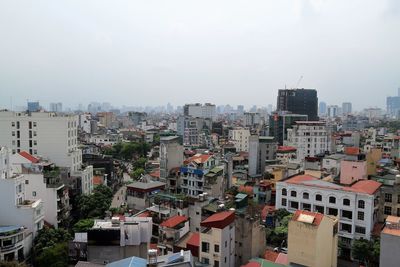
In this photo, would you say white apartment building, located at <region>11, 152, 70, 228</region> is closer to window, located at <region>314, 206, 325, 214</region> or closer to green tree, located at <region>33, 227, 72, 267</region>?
green tree, located at <region>33, 227, 72, 267</region>

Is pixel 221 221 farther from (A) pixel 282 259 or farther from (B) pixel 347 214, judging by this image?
(B) pixel 347 214

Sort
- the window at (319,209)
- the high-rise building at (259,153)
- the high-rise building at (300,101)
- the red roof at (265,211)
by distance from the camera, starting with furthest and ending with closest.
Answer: the high-rise building at (300,101) < the high-rise building at (259,153) < the red roof at (265,211) < the window at (319,209)

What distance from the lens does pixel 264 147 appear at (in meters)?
48.4

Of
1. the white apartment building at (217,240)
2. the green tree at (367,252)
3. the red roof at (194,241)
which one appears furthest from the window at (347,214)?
the red roof at (194,241)

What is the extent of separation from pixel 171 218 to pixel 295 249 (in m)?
7.53

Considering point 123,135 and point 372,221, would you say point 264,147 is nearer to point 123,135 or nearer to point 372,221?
point 372,221

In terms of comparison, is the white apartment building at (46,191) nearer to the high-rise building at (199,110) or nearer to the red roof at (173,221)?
the red roof at (173,221)

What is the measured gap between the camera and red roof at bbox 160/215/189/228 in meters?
20.7

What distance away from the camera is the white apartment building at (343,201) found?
83.4 ft

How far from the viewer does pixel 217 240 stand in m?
17.6

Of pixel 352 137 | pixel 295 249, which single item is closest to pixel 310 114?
pixel 352 137

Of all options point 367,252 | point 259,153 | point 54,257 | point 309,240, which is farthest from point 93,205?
point 259,153

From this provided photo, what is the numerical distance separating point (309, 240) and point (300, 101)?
272ft

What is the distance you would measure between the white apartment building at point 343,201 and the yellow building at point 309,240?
30.1ft
